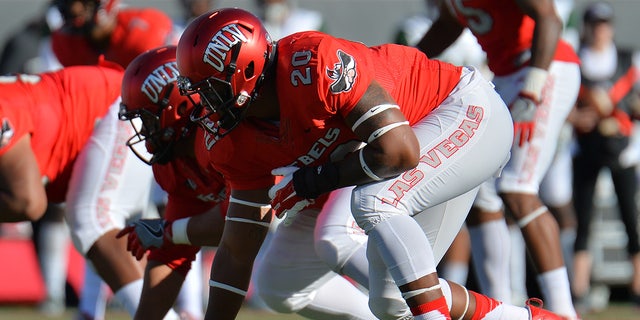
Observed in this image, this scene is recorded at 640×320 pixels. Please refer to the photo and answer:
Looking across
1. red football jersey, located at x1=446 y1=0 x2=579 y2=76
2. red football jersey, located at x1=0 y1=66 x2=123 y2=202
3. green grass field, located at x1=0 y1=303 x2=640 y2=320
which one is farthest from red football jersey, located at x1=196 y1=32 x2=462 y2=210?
green grass field, located at x1=0 y1=303 x2=640 y2=320

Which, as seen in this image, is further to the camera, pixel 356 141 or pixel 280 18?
pixel 280 18

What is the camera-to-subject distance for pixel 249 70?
4.08 meters

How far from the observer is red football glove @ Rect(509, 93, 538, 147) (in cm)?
530

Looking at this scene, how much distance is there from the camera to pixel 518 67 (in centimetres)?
555

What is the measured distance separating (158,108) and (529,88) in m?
1.63

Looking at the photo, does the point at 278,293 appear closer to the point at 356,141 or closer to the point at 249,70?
the point at 356,141

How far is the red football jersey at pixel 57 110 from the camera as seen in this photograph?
543cm

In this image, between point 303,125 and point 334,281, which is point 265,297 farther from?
point 303,125

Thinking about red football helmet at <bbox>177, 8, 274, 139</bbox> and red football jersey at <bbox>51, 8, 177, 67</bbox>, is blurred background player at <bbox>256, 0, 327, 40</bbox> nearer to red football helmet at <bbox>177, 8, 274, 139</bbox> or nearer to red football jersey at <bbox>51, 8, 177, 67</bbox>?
red football jersey at <bbox>51, 8, 177, 67</bbox>

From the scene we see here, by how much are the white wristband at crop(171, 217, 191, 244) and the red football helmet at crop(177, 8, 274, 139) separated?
2.40 feet

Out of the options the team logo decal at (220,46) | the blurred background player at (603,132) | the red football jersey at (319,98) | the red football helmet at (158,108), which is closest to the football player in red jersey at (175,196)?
the red football helmet at (158,108)

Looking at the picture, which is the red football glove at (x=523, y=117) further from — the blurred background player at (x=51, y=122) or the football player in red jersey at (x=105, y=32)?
the football player in red jersey at (x=105, y=32)

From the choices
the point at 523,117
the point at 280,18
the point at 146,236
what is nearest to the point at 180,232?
the point at 146,236

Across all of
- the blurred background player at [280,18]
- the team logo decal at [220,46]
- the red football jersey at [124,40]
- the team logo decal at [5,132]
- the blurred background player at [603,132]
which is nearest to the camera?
the team logo decal at [220,46]
